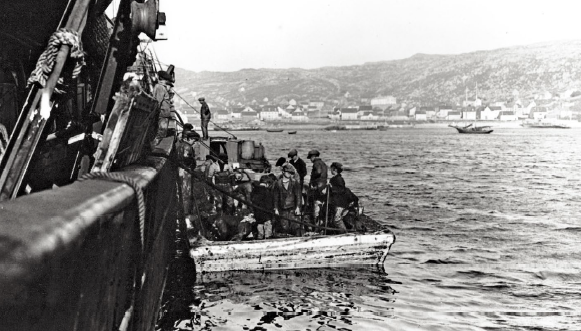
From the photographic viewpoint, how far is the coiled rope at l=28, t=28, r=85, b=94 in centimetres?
392

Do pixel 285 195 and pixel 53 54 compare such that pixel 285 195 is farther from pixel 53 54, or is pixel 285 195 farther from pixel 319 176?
pixel 53 54

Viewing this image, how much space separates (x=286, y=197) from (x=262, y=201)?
81cm

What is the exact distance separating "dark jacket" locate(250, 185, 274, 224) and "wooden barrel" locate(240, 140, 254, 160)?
10494mm

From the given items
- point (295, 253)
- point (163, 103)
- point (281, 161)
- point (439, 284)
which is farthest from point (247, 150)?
point (439, 284)

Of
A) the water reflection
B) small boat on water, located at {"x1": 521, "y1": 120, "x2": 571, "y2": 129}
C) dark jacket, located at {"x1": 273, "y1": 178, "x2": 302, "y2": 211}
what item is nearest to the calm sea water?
the water reflection

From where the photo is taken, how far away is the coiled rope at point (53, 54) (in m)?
3.92

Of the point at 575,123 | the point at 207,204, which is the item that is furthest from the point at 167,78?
the point at 575,123

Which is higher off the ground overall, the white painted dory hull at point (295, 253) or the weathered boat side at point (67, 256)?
the weathered boat side at point (67, 256)

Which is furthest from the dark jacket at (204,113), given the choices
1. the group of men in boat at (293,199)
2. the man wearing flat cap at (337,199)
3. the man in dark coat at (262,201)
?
the man wearing flat cap at (337,199)

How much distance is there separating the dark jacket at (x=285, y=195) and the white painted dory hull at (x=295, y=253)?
0.77 metres

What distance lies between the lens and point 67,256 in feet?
6.65

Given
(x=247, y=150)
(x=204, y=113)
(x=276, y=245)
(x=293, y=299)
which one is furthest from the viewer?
(x=204, y=113)

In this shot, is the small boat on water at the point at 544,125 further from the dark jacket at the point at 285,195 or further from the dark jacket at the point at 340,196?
the dark jacket at the point at 285,195

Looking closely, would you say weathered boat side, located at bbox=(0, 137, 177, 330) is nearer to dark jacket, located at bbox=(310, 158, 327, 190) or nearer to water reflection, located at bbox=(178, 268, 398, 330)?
water reflection, located at bbox=(178, 268, 398, 330)
